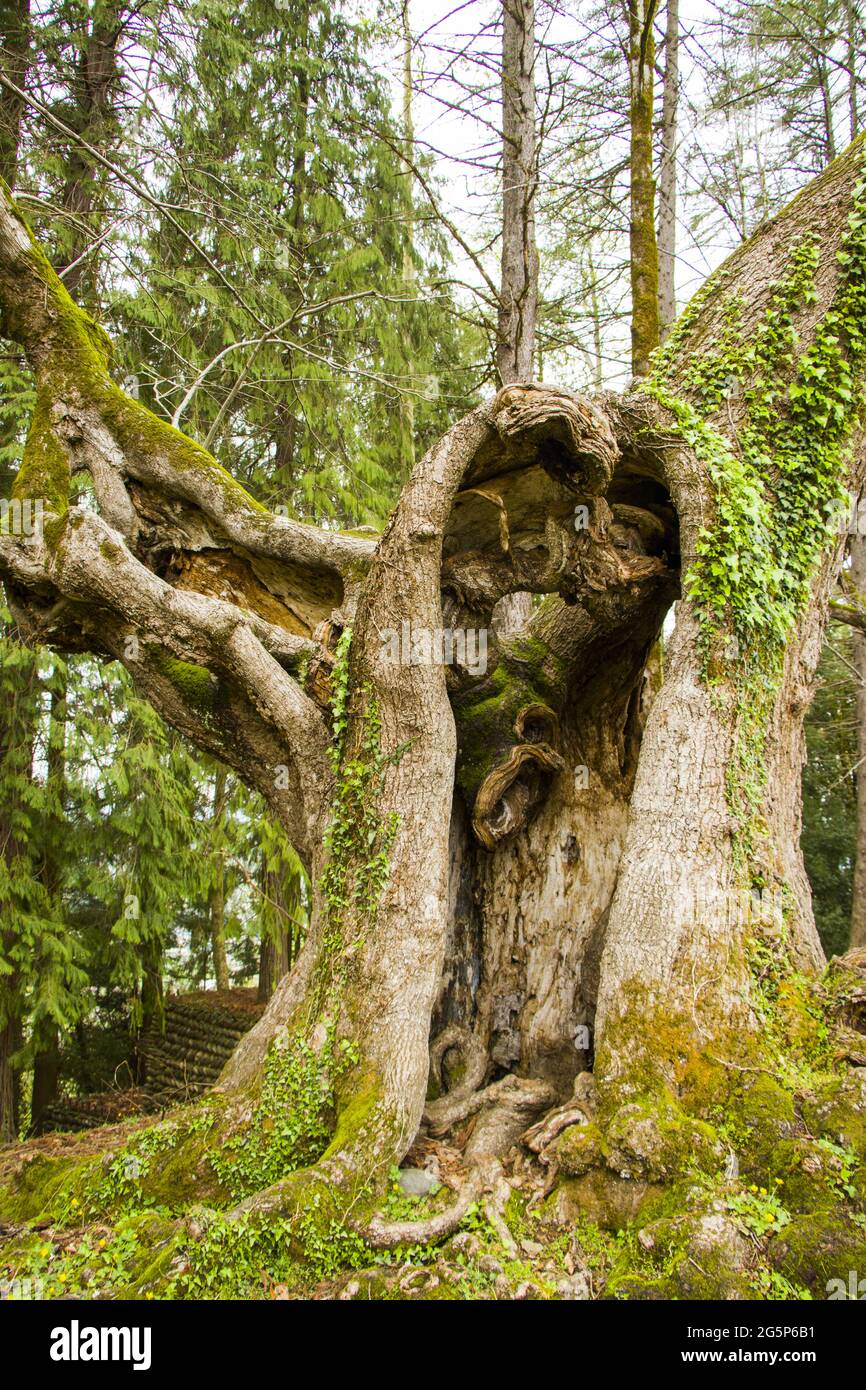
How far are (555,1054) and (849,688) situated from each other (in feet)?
31.3

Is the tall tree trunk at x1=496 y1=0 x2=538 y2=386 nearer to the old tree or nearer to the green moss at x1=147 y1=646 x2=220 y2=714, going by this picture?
the old tree

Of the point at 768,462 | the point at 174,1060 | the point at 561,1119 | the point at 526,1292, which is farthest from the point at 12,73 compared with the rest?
the point at 174,1060

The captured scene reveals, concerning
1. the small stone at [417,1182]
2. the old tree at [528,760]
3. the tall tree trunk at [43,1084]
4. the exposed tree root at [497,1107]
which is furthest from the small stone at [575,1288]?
the tall tree trunk at [43,1084]

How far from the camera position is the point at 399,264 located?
10.1m

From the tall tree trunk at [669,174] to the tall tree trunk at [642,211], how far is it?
1.42 metres

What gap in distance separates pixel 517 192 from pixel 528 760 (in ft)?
17.2

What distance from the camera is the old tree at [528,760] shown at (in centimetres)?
336

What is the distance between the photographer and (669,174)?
8.68 m

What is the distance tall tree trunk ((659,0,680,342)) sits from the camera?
323 inches

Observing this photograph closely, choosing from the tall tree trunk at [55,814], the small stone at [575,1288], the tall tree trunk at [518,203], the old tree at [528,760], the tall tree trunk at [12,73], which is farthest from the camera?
the tall tree trunk at [55,814]

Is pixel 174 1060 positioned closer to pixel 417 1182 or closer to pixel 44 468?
pixel 417 1182

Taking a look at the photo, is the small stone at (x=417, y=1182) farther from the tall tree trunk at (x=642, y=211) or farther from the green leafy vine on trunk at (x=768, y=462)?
the tall tree trunk at (x=642, y=211)

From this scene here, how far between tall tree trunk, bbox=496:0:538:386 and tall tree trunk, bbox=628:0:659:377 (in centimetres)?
84

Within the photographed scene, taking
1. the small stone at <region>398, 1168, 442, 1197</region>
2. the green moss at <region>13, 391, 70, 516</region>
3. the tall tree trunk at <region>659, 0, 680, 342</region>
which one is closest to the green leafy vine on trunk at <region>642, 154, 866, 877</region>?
the small stone at <region>398, 1168, 442, 1197</region>
